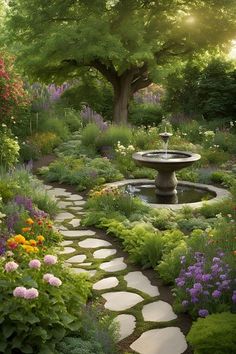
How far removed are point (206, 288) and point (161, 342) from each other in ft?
2.34

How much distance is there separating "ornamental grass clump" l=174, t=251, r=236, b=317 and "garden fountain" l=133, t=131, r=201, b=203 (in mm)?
3947

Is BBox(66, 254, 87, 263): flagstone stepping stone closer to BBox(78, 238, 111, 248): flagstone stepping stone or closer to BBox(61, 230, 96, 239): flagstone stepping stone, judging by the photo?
BBox(78, 238, 111, 248): flagstone stepping stone

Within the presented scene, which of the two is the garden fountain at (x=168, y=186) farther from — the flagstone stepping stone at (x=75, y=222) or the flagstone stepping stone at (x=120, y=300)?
the flagstone stepping stone at (x=120, y=300)

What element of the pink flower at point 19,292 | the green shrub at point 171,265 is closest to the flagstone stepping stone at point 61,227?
the green shrub at point 171,265

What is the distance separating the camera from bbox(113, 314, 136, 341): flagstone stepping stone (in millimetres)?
4210

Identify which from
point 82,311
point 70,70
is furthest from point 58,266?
point 70,70

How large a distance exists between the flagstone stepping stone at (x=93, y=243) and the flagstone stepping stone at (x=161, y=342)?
7.67 feet

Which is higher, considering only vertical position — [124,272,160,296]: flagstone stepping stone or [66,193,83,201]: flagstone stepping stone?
[66,193,83,201]: flagstone stepping stone

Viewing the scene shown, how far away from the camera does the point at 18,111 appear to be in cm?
1274

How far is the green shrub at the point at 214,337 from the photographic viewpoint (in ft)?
11.8

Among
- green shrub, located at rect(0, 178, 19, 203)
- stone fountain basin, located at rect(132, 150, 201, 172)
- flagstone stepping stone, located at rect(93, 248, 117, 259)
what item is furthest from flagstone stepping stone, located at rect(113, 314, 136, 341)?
stone fountain basin, located at rect(132, 150, 201, 172)

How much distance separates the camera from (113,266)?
577 centimetres

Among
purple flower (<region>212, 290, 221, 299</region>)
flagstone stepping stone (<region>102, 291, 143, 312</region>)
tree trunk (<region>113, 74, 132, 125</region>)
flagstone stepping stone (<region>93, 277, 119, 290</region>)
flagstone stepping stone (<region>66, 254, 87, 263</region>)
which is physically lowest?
flagstone stepping stone (<region>102, 291, 143, 312</region>)

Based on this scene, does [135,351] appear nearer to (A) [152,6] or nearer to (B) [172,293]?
(B) [172,293]
